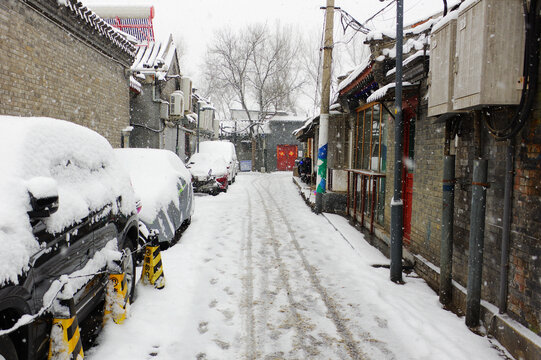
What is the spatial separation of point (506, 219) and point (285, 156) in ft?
114

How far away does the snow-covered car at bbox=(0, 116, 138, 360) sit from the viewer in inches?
91.7

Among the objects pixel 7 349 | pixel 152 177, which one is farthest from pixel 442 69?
pixel 152 177

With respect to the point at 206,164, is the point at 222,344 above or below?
below

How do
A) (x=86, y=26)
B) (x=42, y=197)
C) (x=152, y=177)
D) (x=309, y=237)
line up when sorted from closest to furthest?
1. (x=42, y=197)
2. (x=152, y=177)
3. (x=309, y=237)
4. (x=86, y=26)

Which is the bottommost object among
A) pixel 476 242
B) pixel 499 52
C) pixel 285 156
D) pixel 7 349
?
pixel 7 349

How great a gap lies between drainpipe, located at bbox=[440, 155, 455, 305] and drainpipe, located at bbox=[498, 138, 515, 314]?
91cm

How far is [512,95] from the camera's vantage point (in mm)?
3373

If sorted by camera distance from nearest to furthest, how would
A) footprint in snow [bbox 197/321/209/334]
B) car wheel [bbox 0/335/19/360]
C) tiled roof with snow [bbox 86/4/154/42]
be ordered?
car wheel [bbox 0/335/19/360] < footprint in snow [bbox 197/321/209/334] < tiled roof with snow [bbox 86/4/154/42]

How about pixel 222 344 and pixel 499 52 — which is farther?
pixel 222 344

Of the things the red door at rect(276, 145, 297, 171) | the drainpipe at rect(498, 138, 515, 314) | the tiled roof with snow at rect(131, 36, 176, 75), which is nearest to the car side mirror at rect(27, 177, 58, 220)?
the drainpipe at rect(498, 138, 515, 314)

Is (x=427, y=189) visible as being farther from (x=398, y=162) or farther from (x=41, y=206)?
(x=41, y=206)

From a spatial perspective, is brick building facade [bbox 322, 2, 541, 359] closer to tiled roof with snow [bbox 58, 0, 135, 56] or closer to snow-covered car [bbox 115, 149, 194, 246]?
snow-covered car [bbox 115, 149, 194, 246]

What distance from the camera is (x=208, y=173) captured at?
15.4 meters

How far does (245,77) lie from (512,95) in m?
36.0
